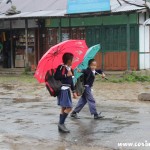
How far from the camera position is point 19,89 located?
16.6 metres

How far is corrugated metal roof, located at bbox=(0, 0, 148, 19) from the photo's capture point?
19.5m

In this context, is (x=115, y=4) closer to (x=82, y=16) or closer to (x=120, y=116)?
(x=82, y=16)

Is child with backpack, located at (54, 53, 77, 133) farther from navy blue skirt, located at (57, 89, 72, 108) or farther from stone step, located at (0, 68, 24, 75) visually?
stone step, located at (0, 68, 24, 75)

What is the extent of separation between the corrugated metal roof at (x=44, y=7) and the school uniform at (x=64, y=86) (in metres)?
10.9

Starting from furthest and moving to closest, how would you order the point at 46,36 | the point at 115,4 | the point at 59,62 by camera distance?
the point at 46,36 → the point at 115,4 → the point at 59,62

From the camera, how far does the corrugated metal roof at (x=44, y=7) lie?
19531mm

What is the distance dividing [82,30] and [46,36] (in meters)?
2.43

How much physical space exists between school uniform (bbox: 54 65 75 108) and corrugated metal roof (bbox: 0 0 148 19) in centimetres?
1092

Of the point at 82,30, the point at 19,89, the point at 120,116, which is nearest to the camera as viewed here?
the point at 120,116

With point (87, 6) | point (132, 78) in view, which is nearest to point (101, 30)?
point (87, 6)

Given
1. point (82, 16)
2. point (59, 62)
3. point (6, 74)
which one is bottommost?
point (6, 74)

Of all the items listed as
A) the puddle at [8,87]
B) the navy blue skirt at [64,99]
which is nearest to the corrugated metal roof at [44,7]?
the puddle at [8,87]

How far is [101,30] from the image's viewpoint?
21.1 meters

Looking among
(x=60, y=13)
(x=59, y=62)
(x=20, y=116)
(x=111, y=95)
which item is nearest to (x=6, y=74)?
(x=60, y=13)
